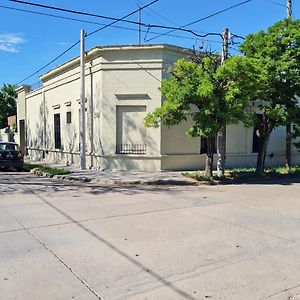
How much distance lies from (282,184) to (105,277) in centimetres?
1079

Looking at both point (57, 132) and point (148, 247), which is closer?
point (148, 247)

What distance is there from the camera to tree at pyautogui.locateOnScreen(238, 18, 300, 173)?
14.2m

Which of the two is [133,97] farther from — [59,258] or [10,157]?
[59,258]

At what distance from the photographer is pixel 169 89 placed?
13.7 m

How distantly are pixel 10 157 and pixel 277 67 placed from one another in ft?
42.3

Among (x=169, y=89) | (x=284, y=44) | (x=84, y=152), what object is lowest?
(x=84, y=152)

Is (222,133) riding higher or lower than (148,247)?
higher

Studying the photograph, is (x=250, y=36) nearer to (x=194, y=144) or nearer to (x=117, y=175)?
(x=194, y=144)

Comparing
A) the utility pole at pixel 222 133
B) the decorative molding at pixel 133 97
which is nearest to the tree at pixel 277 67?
the utility pole at pixel 222 133

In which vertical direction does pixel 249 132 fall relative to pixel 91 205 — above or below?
above

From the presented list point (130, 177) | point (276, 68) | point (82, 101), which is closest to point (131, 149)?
point (130, 177)

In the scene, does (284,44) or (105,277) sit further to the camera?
(284,44)

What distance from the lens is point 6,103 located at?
4450 centimetres

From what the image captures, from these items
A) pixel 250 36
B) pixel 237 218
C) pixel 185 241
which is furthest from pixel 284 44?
pixel 185 241
